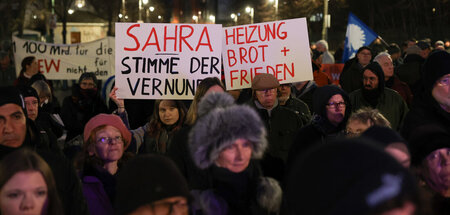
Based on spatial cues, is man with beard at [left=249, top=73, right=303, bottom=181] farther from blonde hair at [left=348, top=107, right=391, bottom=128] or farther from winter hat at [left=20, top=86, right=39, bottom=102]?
winter hat at [left=20, top=86, right=39, bottom=102]

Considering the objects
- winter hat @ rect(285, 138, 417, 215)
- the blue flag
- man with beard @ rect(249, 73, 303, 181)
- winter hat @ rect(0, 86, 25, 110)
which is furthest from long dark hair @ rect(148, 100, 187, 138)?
the blue flag

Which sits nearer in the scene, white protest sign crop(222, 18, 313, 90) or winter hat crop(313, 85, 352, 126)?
winter hat crop(313, 85, 352, 126)

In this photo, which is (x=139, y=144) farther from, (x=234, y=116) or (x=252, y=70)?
(x=234, y=116)

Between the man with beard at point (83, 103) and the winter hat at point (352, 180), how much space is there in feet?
23.6

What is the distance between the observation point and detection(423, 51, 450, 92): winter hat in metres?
4.86

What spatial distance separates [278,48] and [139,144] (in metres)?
2.54

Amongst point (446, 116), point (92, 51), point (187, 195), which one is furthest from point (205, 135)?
point (92, 51)

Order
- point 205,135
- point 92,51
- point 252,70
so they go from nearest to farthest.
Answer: point 205,135 < point 252,70 < point 92,51

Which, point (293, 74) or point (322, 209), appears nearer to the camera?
point (322, 209)

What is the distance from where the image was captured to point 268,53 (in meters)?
8.24

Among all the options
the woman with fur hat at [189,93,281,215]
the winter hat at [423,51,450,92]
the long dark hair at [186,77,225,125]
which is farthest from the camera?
the long dark hair at [186,77,225,125]

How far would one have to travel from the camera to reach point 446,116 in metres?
4.78

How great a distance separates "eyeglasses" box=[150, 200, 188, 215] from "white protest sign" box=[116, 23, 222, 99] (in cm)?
428

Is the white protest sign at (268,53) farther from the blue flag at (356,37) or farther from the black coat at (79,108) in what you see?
the blue flag at (356,37)
